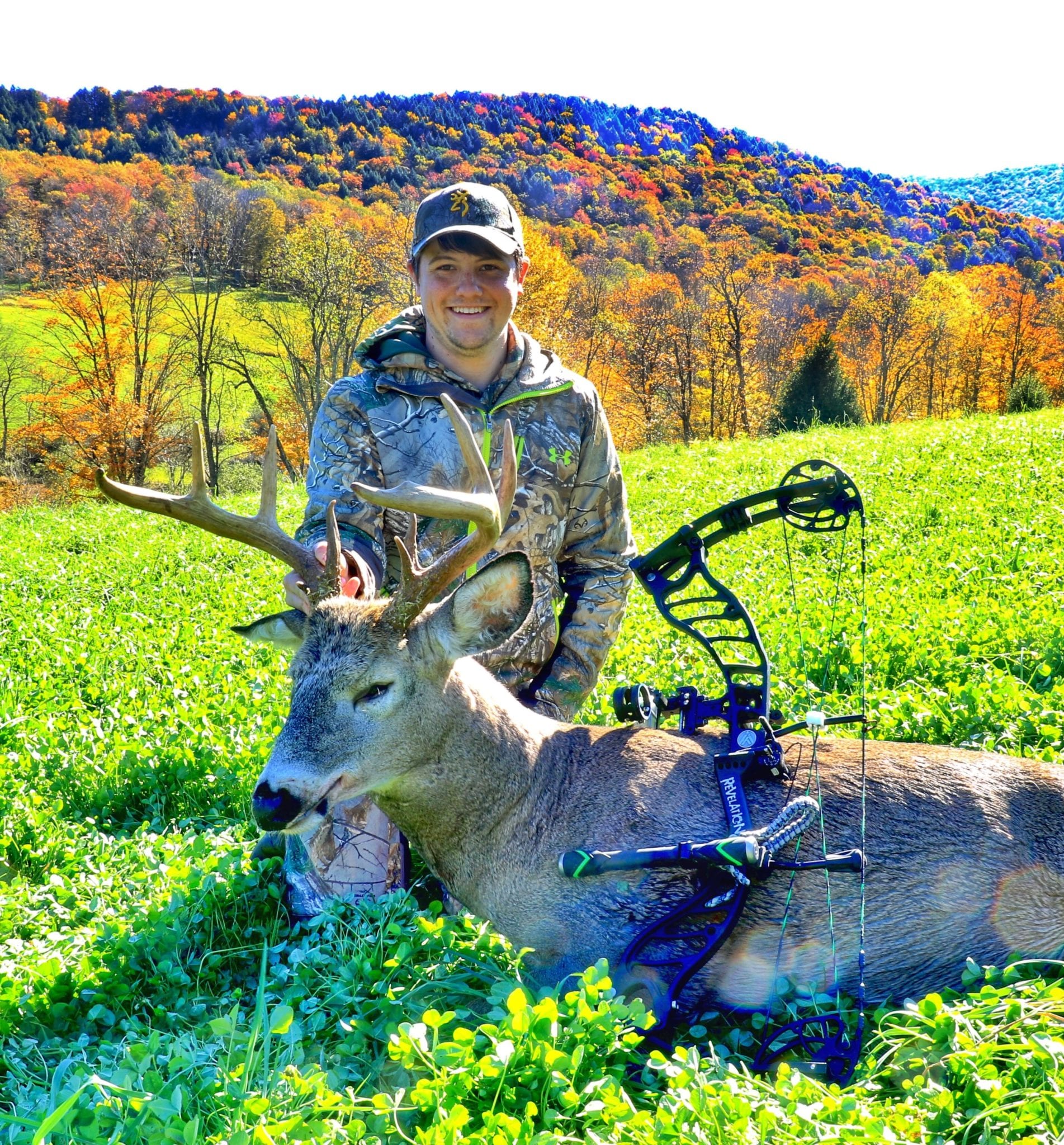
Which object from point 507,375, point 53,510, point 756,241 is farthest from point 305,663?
point 756,241

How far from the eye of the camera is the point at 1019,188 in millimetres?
174250

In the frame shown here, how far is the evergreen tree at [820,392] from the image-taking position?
30.8 meters

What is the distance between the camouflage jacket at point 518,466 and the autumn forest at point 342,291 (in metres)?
9.06

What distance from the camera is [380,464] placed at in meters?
4.91

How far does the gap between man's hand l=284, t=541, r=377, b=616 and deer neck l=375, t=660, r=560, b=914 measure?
557 mm

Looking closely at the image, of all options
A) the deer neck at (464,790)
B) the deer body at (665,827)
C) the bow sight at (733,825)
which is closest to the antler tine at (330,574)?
the deer body at (665,827)

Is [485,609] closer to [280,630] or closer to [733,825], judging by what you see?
[280,630]

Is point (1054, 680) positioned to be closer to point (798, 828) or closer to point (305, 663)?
point (798, 828)

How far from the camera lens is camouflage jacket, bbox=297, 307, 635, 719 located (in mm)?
4828

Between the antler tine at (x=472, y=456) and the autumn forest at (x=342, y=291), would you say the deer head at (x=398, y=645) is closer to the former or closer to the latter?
the antler tine at (x=472, y=456)

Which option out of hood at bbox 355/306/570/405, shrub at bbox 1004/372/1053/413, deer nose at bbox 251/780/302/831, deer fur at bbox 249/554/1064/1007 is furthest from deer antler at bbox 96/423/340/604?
shrub at bbox 1004/372/1053/413

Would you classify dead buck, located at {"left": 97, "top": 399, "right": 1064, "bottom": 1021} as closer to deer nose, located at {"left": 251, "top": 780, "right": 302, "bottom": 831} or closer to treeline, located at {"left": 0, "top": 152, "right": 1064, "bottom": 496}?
deer nose, located at {"left": 251, "top": 780, "right": 302, "bottom": 831}

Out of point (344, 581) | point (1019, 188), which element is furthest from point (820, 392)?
point (1019, 188)

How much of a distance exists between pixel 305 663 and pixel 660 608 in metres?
1.26
